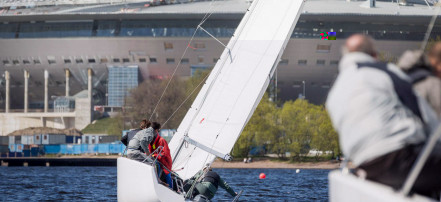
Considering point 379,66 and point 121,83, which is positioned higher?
point 121,83

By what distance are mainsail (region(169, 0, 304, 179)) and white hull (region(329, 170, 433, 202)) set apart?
1055 centimetres

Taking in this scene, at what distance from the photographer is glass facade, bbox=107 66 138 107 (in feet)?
351

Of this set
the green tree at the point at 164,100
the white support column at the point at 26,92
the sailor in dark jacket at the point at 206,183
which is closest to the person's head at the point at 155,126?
the sailor in dark jacket at the point at 206,183

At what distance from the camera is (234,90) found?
1775cm

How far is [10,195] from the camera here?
91.7 ft

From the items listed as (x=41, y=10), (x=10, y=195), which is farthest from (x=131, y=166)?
(x=41, y=10)

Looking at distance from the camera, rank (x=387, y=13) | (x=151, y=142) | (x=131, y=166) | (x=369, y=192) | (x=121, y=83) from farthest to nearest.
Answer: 1. (x=121, y=83)
2. (x=387, y=13)
3. (x=151, y=142)
4. (x=131, y=166)
5. (x=369, y=192)

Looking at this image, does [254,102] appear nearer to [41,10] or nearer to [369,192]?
[369,192]

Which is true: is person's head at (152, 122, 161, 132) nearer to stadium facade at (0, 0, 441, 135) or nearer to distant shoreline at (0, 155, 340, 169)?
distant shoreline at (0, 155, 340, 169)

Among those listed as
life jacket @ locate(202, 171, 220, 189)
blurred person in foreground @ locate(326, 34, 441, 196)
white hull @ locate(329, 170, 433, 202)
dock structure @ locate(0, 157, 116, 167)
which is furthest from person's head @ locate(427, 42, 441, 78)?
dock structure @ locate(0, 157, 116, 167)

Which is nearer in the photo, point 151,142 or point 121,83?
point 151,142

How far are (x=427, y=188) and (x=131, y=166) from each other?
30.9ft

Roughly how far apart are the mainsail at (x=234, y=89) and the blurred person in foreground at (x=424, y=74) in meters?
10.5

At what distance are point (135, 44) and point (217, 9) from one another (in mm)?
10618
